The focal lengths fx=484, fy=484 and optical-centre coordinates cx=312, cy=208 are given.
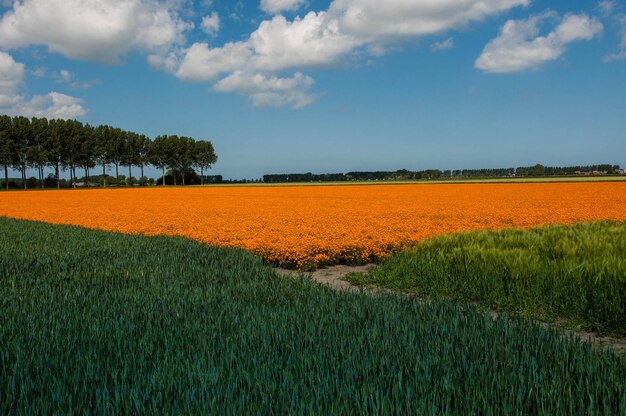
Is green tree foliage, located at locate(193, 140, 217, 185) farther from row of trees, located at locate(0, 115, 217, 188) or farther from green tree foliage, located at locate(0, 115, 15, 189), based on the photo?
green tree foliage, located at locate(0, 115, 15, 189)

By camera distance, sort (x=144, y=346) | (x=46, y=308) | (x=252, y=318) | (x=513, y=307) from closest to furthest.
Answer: (x=144, y=346) → (x=252, y=318) → (x=46, y=308) → (x=513, y=307)

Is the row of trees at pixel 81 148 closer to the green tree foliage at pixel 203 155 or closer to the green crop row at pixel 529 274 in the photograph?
the green tree foliage at pixel 203 155

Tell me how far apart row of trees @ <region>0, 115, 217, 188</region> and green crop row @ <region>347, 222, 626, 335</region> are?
9185 centimetres

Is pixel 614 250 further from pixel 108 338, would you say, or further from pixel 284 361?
pixel 108 338

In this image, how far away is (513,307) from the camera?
7566 millimetres

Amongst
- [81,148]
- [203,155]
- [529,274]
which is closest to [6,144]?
[81,148]

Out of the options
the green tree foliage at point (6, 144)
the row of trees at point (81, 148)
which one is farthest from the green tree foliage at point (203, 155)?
the green tree foliage at point (6, 144)

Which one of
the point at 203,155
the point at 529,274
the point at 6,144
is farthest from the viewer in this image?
the point at 203,155

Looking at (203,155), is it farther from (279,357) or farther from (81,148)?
(279,357)

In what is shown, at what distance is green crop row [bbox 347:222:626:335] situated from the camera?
6.92 metres

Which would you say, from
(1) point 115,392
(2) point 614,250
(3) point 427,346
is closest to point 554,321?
(2) point 614,250

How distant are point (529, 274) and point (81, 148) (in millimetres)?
101370

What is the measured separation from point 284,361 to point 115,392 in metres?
1.26

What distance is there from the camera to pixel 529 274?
320 inches
